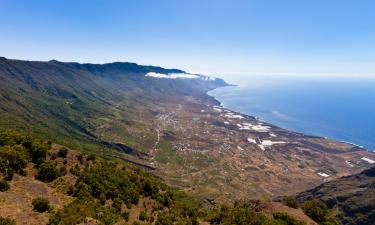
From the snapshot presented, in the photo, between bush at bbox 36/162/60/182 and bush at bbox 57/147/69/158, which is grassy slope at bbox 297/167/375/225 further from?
bush at bbox 36/162/60/182

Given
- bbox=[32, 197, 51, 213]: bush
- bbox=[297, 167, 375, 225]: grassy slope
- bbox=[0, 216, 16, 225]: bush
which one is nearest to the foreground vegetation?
bbox=[32, 197, 51, 213]: bush

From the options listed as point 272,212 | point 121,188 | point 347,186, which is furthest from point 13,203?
point 347,186

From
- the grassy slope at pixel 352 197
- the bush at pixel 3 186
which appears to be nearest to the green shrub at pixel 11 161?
the bush at pixel 3 186

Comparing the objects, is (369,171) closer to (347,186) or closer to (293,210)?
(347,186)

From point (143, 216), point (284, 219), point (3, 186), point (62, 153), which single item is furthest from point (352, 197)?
point (3, 186)

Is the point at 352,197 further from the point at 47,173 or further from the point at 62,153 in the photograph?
the point at 47,173

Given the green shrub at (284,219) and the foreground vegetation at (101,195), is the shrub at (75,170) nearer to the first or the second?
the foreground vegetation at (101,195)
